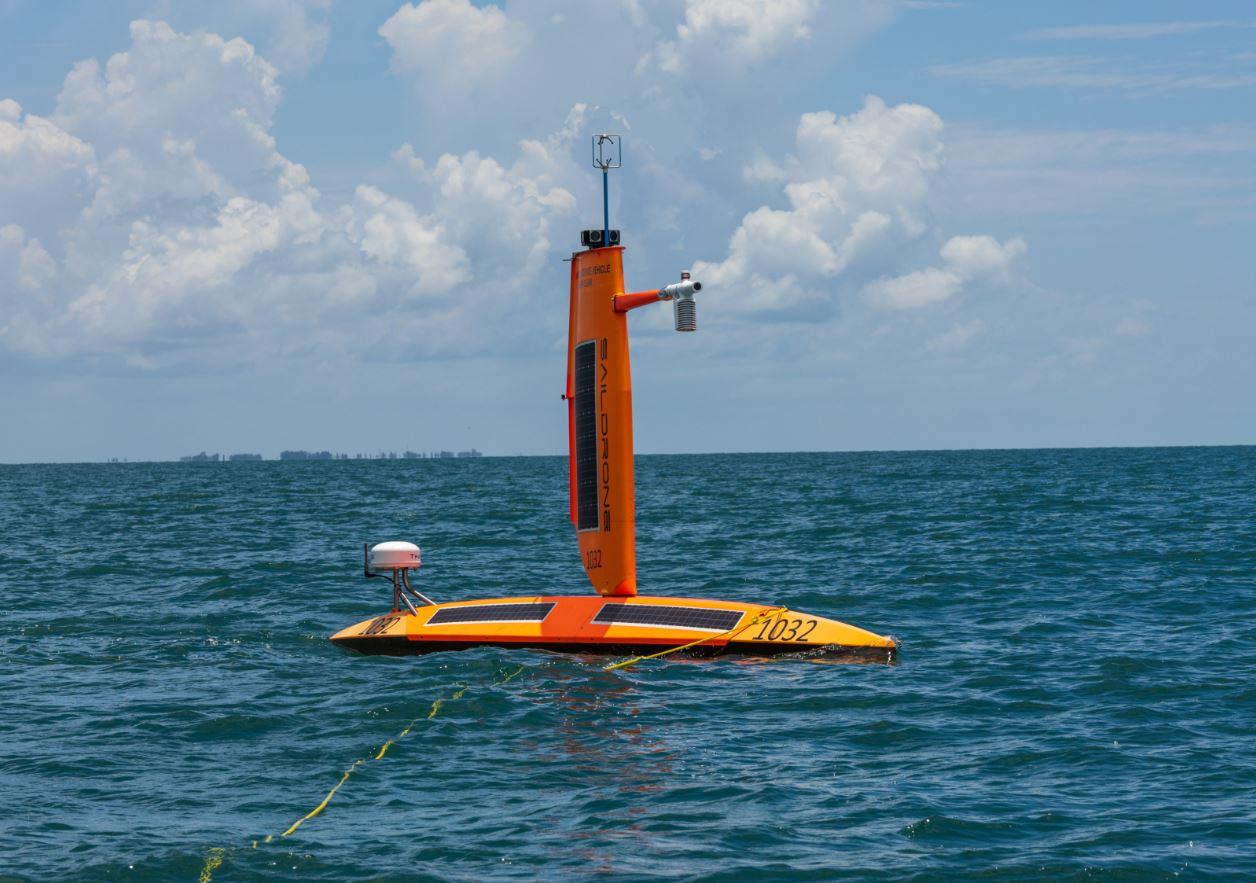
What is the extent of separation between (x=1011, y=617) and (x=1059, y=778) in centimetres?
1074

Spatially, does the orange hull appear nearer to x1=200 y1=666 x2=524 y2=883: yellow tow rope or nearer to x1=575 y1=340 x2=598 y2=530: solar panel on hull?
x1=575 y1=340 x2=598 y2=530: solar panel on hull

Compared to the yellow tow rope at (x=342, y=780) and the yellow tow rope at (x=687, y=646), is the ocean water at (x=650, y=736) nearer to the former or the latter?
the yellow tow rope at (x=342, y=780)

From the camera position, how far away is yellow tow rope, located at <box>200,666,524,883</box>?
34.2 feet

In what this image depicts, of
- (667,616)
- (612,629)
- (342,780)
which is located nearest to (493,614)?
(612,629)

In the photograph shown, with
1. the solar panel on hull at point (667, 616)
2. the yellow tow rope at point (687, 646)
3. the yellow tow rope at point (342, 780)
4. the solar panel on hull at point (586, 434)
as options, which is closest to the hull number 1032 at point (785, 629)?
the yellow tow rope at point (687, 646)

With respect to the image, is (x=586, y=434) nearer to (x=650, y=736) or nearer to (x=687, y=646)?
(x=687, y=646)

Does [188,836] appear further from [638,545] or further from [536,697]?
[638,545]

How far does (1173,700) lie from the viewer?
1595cm

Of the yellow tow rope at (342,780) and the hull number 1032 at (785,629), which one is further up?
the hull number 1032 at (785,629)

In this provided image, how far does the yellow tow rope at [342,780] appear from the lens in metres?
10.4

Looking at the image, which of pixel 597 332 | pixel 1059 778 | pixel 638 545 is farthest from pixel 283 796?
pixel 638 545

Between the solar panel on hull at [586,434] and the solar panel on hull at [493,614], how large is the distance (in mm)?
1517

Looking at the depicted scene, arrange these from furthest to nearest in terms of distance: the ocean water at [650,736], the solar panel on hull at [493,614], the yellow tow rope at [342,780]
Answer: the solar panel on hull at [493,614] → the ocean water at [650,736] → the yellow tow rope at [342,780]

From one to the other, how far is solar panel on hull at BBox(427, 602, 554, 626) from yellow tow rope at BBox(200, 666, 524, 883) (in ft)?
6.29
